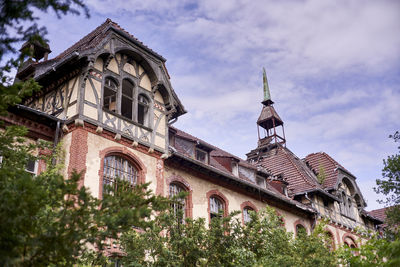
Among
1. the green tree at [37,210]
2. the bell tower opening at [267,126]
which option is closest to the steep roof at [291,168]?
the bell tower opening at [267,126]

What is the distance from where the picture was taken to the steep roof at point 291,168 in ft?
92.0

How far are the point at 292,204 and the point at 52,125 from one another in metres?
14.1

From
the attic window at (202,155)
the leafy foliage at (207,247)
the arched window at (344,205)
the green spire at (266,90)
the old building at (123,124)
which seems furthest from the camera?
the green spire at (266,90)

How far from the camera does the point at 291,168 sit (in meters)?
30.2

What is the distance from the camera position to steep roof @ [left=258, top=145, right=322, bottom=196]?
28.0m

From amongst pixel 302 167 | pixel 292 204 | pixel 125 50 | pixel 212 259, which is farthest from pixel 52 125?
pixel 302 167

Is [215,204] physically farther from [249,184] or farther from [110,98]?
[110,98]

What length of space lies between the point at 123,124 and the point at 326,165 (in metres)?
19.9

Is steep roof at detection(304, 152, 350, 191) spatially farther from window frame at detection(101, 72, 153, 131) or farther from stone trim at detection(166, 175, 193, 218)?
window frame at detection(101, 72, 153, 131)

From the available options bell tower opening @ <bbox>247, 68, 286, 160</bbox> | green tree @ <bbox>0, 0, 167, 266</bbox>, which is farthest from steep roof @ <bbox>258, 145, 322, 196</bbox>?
green tree @ <bbox>0, 0, 167, 266</bbox>

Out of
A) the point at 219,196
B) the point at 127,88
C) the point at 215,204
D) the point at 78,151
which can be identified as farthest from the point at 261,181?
the point at 78,151

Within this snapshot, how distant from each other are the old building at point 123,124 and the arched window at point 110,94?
37 mm

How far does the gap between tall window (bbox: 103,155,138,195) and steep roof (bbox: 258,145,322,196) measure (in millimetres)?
14388

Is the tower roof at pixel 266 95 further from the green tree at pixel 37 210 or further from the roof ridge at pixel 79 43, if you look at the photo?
the green tree at pixel 37 210
